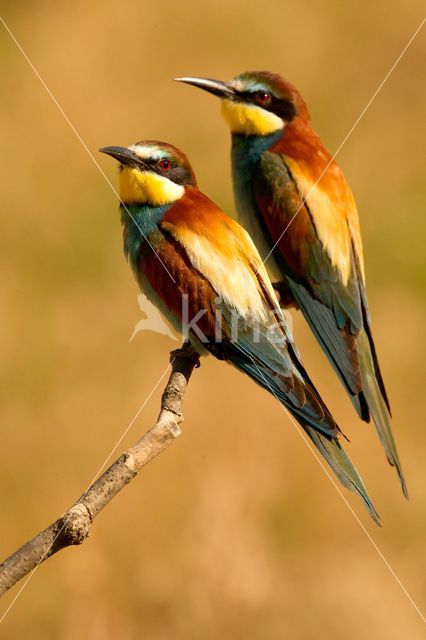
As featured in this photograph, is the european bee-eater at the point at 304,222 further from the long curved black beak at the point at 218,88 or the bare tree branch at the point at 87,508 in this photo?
the bare tree branch at the point at 87,508

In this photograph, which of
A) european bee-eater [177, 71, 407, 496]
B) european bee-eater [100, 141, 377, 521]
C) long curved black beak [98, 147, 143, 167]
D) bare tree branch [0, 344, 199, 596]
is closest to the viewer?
bare tree branch [0, 344, 199, 596]

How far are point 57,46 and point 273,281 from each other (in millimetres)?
2448

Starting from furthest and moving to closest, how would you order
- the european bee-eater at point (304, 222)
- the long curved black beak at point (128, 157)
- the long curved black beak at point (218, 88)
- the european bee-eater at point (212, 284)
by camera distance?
the long curved black beak at point (218, 88) → the european bee-eater at point (304, 222) → the long curved black beak at point (128, 157) → the european bee-eater at point (212, 284)

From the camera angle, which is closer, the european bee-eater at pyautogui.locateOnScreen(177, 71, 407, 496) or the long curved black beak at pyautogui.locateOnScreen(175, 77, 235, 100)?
the european bee-eater at pyautogui.locateOnScreen(177, 71, 407, 496)

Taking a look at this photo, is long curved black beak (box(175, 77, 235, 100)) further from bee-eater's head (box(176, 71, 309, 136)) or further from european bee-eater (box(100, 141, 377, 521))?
european bee-eater (box(100, 141, 377, 521))

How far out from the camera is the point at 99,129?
4.46 meters

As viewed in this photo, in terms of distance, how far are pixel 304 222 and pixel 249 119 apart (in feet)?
0.97

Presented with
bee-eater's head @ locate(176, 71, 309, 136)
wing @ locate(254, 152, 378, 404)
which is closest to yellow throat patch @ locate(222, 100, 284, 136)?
bee-eater's head @ locate(176, 71, 309, 136)

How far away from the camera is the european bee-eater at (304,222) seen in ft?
7.88

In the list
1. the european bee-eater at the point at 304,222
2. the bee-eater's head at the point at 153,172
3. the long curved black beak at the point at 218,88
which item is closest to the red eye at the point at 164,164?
the bee-eater's head at the point at 153,172

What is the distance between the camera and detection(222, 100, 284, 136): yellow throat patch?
2.56 m

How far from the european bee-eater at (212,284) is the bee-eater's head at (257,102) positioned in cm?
31

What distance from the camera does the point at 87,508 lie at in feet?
4.39

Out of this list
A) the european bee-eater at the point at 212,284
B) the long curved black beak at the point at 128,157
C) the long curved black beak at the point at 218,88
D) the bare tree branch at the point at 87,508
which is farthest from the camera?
the long curved black beak at the point at 218,88
